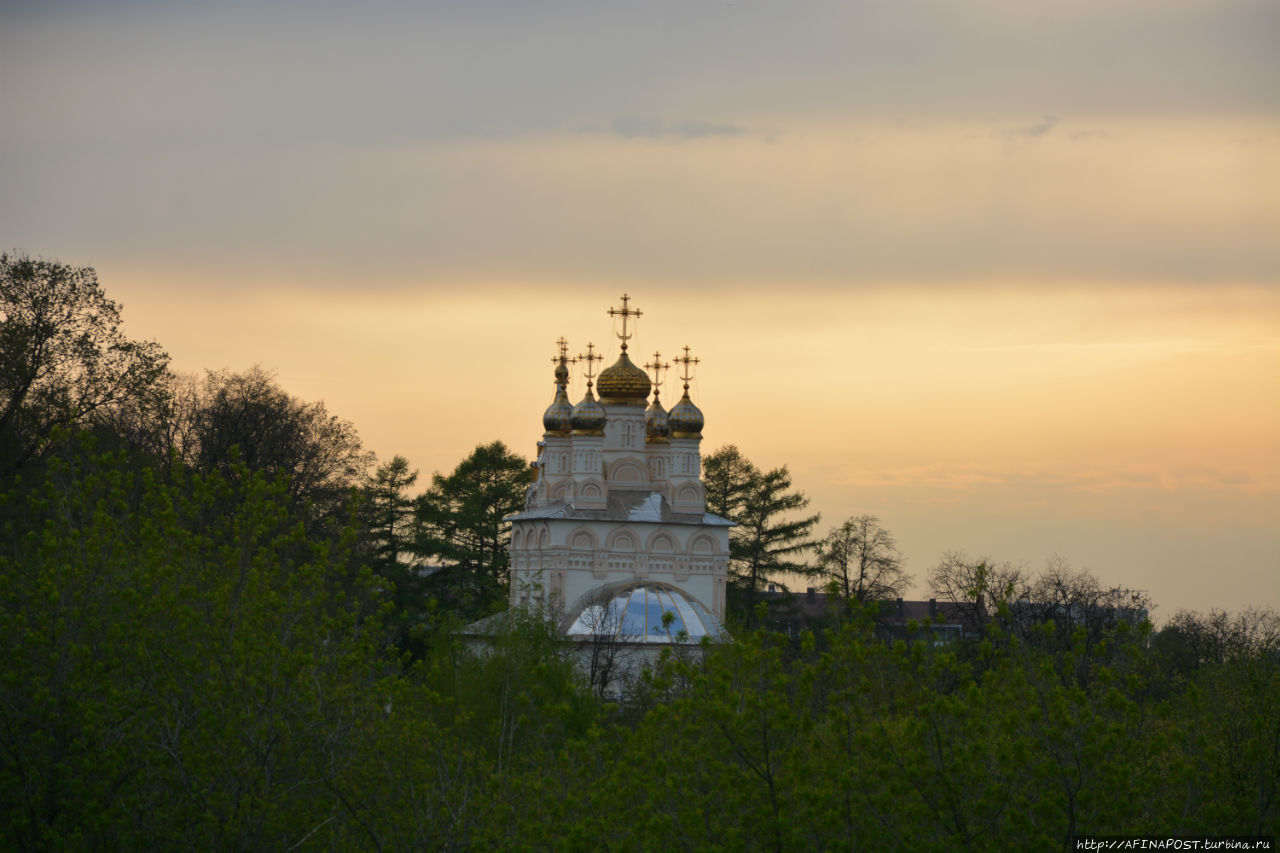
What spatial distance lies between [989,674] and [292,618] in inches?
231

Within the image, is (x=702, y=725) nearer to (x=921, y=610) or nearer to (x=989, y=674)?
(x=989, y=674)

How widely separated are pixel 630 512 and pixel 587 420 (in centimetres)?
Result: 242

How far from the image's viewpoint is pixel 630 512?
3744cm

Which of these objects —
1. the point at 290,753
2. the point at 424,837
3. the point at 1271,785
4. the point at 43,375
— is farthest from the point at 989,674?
the point at 43,375

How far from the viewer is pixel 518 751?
57.7 feet

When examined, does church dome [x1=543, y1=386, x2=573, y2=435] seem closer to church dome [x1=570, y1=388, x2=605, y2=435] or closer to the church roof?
church dome [x1=570, y1=388, x2=605, y2=435]

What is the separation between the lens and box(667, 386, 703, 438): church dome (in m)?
39.4

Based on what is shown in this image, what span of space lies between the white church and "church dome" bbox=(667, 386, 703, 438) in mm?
23

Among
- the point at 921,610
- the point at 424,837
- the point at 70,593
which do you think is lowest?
the point at 424,837

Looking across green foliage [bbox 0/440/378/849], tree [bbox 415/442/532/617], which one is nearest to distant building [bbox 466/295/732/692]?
tree [bbox 415/442/532/617]

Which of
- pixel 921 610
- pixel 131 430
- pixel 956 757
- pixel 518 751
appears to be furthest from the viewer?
pixel 921 610

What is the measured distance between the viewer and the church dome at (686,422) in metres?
39.4

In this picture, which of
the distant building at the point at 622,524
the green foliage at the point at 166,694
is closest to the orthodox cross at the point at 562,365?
the distant building at the point at 622,524

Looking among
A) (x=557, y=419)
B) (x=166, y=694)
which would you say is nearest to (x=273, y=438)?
(x=557, y=419)
